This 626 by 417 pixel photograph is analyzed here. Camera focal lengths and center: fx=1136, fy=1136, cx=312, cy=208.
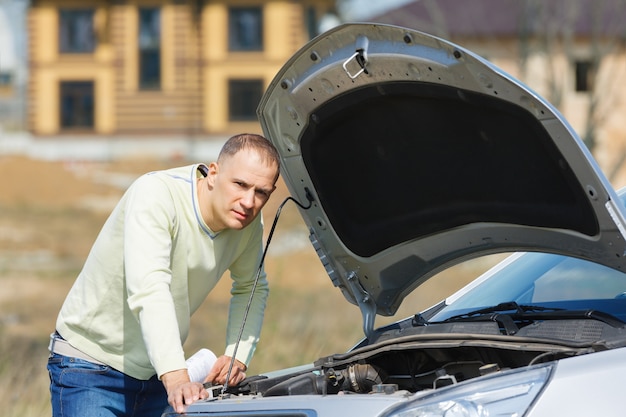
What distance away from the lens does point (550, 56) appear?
2403cm

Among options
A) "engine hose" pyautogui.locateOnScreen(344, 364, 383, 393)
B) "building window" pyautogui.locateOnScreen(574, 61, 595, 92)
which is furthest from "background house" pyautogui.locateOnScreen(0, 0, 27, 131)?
"engine hose" pyautogui.locateOnScreen(344, 364, 383, 393)

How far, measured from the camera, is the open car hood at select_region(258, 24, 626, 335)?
3.44 meters

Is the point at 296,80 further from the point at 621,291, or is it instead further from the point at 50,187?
the point at 50,187

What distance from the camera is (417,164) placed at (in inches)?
157

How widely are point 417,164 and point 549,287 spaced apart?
25.5 inches

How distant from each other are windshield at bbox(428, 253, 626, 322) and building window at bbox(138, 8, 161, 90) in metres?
39.5

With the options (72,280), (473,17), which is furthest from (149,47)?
(72,280)

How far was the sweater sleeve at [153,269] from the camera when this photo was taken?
11.2 ft

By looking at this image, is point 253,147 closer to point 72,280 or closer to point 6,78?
point 72,280

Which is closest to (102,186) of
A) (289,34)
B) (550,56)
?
(289,34)

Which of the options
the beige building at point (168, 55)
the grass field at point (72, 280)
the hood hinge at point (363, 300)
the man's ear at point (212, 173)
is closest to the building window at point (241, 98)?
the beige building at point (168, 55)

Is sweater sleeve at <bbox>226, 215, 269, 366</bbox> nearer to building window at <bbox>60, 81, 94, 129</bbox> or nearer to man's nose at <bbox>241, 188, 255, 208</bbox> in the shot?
man's nose at <bbox>241, 188, 255, 208</bbox>

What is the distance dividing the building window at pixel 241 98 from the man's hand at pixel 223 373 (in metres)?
38.7

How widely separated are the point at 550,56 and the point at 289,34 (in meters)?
19.5
